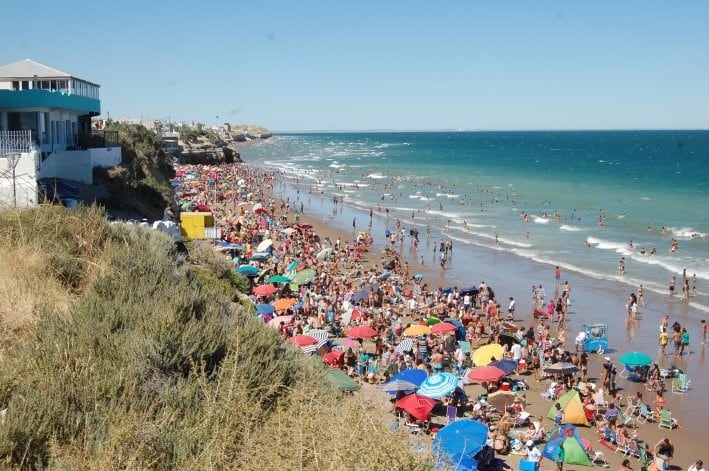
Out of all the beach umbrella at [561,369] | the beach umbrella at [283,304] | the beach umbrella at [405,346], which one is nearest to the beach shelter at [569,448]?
the beach umbrella at [561,369]

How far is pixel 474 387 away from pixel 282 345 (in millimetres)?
8649

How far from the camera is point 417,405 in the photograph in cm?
1325

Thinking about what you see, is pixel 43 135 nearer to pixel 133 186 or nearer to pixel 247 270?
pixel 133 186

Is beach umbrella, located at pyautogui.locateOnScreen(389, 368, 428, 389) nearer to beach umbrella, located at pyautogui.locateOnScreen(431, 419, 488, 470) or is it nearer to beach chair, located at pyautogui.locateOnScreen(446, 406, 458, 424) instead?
beach chair, located at pyautogui.locateOnScreen(446, 406, 458, 424)

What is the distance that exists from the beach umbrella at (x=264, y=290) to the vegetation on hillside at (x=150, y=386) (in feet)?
38.1

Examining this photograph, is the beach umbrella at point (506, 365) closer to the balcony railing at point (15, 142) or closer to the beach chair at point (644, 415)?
the beach chair at point (644, 415)

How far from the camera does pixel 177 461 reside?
5.27 meters

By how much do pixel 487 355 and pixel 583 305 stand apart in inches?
357

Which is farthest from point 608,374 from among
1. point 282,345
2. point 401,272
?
point 401,272

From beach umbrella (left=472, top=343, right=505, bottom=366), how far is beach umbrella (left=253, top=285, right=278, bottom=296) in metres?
7.95

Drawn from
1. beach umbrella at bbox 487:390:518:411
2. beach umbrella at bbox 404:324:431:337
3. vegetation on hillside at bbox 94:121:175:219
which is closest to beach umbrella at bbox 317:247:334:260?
vegetation on hillside at bbox 94:121:175:219

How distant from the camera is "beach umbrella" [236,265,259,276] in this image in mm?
24203

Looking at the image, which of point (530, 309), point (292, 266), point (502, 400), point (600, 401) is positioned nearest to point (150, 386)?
point (502, 400)

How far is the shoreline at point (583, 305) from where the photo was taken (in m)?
14.0
